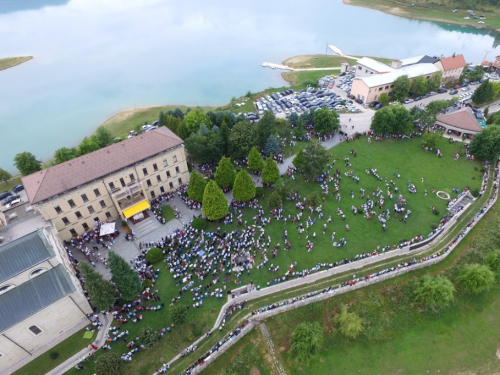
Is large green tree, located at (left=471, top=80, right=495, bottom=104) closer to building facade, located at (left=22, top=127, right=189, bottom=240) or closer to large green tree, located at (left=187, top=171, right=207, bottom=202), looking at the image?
large green tree, located at (left=187, top=171, right=207, bottom=202)

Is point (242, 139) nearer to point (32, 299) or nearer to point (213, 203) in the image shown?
point (213, 203)

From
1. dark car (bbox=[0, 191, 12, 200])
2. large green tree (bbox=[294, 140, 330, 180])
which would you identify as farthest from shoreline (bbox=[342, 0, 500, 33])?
dark car (bbox=[0, 191, 12, 200])

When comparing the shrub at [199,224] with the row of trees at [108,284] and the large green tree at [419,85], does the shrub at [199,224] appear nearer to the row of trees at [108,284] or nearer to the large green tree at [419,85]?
the row of trees at [108,284]

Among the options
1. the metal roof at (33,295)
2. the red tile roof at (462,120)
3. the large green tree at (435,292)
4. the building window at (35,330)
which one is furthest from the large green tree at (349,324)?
the red tile roof at (462,120)

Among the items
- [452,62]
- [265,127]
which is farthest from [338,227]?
[452,62]

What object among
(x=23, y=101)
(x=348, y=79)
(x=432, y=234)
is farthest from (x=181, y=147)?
(x=23, y=101)

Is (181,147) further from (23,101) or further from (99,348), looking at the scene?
(23,101)
